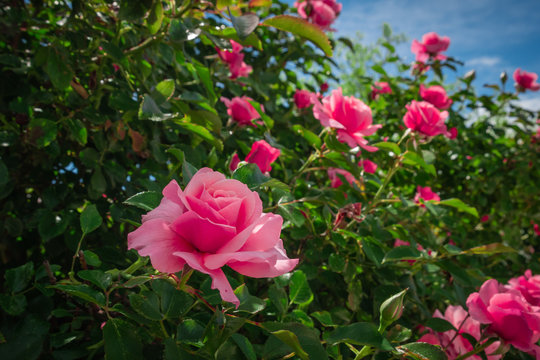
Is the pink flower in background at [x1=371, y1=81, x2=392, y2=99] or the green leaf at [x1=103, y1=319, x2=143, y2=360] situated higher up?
the pink flower in background at [x1=371, y1=81, x2=392, y2=99]

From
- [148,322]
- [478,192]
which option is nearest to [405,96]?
[478,192]

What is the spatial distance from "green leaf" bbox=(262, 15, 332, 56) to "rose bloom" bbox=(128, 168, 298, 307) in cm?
41

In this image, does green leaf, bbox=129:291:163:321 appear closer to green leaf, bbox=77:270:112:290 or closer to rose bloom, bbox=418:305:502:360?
green leaf, bbox=77:270:112:290

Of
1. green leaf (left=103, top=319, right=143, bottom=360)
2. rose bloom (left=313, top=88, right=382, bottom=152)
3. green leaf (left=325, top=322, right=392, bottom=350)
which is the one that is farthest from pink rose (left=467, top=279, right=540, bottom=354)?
green leaf (left=103, top=319, right=143, bottom=360)

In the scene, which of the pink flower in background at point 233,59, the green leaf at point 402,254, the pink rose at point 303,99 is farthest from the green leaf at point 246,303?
the pink rose at point 303,99

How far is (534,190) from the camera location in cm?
227

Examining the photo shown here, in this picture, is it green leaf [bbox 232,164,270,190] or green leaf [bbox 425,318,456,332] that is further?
green leaf [bbox 425,318,456,332]

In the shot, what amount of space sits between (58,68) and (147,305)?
70 centimetres

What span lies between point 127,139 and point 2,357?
63 centimetres

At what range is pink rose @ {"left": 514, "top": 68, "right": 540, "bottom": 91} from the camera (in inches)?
92.0

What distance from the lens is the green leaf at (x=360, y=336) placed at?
23.5 inches

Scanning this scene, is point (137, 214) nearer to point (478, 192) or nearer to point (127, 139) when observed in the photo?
point (127, 139)

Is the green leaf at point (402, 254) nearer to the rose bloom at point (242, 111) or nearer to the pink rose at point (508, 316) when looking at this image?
the pink rose at point (508, 316)

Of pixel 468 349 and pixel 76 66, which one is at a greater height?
pixel 76 66
